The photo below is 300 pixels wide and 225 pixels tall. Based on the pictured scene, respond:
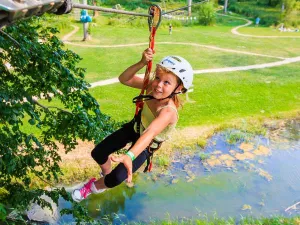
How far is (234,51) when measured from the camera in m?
23.7

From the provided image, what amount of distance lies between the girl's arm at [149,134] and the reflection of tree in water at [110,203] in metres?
6.18

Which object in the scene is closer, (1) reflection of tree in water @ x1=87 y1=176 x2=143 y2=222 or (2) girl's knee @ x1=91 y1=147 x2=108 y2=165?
(2) girl's knee @ x1=91 y1=147 x2=108 y2=165

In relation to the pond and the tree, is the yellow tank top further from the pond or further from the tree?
the pond

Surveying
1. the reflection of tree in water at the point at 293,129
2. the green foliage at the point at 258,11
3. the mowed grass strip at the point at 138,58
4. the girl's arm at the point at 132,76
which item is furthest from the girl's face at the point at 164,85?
the green foliage at the point at 258,11

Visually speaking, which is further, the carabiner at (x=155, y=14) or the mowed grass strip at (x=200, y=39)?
the mowed grass strip at (x=200, y=39)

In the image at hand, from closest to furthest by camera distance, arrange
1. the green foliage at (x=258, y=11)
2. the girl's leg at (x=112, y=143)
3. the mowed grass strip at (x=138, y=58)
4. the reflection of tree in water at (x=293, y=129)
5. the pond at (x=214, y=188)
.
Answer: the girl's leg at (x=112, y=143)
the pond at (x=214, y=188)
the reflection of tree in water at (x=293, y=129)
the mowed grass strip at (x=138, y=58)
the green foliage at (x=258, y=11)

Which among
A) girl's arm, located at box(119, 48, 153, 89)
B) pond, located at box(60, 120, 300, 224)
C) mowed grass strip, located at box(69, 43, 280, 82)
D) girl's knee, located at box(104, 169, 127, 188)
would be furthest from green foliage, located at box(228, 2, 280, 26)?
girl's knee, located at box(104, 169, 127, 188)

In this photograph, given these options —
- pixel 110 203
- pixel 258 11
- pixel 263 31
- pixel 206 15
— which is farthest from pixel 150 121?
pixel 258 11

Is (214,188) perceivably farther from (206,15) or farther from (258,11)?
(258,11)

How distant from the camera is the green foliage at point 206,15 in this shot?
112 ft

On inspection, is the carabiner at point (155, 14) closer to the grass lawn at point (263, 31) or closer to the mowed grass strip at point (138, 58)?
the mowed grass strip at point (138, 58)

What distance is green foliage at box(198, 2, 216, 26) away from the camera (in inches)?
1348

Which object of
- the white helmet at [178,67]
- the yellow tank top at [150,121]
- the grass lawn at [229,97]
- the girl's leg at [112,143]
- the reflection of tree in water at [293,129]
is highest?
the white helmet at [178,67]

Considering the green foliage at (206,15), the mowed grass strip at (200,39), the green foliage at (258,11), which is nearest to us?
the mowed grass strip at (200,39)
